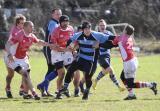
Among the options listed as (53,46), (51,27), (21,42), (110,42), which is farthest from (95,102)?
(51,27)

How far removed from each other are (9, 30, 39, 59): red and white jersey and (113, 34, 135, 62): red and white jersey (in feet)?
6.73

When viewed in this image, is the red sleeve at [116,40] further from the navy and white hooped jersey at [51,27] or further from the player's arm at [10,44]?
the player's arm at [10,44]

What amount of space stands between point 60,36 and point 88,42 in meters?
1.21

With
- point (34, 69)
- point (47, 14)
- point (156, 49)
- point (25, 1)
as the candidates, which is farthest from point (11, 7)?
point (34, 69)

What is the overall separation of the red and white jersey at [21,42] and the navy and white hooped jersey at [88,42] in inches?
41.6

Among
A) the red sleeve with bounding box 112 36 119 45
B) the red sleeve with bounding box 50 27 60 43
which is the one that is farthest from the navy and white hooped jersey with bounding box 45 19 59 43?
the red sleeve with bounding box 112 36 119 45

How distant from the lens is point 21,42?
1495 cm

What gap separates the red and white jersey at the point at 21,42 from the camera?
14.9 meters

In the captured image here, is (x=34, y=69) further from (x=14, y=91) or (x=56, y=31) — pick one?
(x=56, y=31)

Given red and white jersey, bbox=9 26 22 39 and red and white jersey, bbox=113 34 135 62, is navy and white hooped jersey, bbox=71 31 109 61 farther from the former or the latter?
red and white jersey, bbox=9 26 22 39

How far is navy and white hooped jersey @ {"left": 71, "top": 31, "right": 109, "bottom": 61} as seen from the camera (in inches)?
583

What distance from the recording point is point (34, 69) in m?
27.5

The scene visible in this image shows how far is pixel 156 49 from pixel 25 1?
1319cm

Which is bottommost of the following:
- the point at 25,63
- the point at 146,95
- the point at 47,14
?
the point at 146,95
